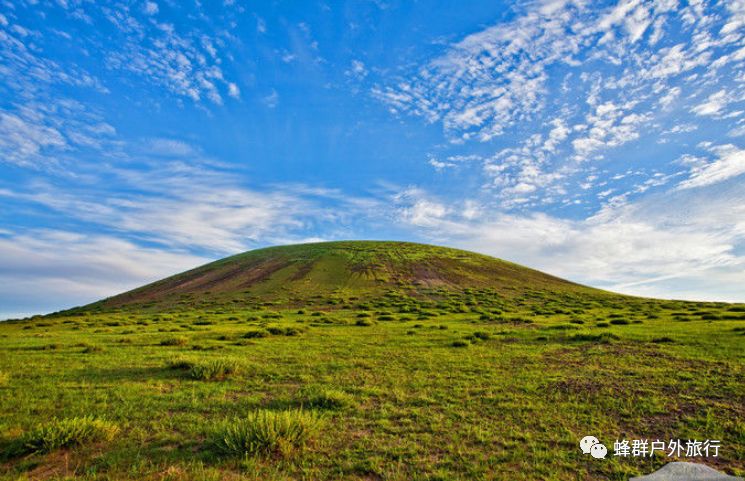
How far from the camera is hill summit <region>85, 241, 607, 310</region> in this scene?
6700cm

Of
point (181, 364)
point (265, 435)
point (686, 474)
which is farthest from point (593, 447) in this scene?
point (181, 364)

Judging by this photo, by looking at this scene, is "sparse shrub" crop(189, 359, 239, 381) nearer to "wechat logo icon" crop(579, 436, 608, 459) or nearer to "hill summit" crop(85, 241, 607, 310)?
"wechat logo icon" crop(579, 436, 608, 459)

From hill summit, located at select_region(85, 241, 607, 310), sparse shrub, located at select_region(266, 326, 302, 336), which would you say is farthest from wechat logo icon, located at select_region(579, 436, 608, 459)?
hill summit, located at select_region(85, 241, 607, 310)

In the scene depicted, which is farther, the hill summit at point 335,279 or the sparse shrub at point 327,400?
the hill summit at point 335,279

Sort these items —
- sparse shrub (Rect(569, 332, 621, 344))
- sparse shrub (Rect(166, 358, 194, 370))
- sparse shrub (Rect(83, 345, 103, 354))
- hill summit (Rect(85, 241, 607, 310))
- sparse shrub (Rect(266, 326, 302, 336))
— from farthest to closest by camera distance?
hill summit (Rect(85, 241, 607, 310)) → sparse shrub (Rect(266, 326, 302, 336)) → sparse shrub (Rect(569, 332, 621, 344)) → sparse shrub (Rect(83, 345, 103, 354)) → sparse shrub (Rect(166, 358, 194, 370))

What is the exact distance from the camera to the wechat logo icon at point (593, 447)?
284 inches

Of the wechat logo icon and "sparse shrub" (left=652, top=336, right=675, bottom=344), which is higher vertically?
"sparse shrub" (left=652, top=336, right=675, bottom=344)

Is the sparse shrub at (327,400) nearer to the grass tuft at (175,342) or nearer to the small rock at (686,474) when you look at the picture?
the small rock at (686,474)

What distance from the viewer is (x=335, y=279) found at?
257 ft

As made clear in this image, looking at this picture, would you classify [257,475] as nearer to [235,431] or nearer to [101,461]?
[235,431]

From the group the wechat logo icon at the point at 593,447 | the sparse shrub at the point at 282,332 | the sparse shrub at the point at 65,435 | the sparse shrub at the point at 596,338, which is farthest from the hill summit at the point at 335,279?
the wechat logo icon at the point at 593,447

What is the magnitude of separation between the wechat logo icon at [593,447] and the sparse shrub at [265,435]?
19.2ft

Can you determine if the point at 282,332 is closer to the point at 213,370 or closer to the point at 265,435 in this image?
the point at 213,370

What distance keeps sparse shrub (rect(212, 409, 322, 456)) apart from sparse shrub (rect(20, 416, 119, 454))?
242 cm
